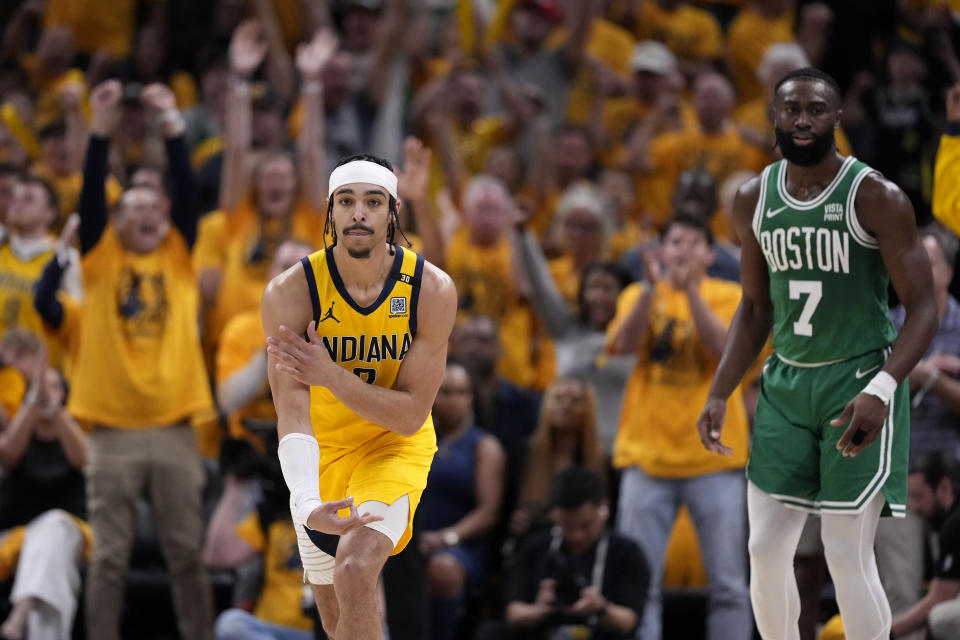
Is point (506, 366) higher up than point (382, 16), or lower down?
lower down

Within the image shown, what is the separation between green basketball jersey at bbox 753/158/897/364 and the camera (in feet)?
14.9

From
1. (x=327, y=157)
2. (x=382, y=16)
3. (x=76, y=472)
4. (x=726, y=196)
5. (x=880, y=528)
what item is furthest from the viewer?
(x=382, y=16)

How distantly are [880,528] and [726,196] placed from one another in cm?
267

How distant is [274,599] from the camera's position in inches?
265

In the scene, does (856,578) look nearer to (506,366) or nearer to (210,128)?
(506,366)

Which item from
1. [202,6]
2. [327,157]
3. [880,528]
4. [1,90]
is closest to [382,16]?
[327,157]

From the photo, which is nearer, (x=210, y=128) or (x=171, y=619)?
(x=171, y=619)

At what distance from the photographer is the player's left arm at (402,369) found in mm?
4484

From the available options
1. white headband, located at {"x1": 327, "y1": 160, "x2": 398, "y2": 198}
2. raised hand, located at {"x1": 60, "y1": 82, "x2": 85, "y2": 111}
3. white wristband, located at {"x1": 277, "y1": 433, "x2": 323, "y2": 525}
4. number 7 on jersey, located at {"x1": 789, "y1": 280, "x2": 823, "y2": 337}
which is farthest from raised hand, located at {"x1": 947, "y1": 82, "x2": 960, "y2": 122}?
raised hand, located at {"x1": 60, "y1": 82, "x2": 85, "y2": 111}

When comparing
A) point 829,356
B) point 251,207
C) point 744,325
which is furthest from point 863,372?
point 251,207

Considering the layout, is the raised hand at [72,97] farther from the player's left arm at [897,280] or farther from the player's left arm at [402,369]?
the player's left arm at [897,280]

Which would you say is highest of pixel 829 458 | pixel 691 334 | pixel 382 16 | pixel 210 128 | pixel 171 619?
pixel 382 16

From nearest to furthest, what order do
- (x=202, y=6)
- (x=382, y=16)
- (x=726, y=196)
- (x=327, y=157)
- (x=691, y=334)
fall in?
(x=691, y=334) → (x=726, y=196) → (x=327, y=157) → (x=382, y=16) → (x=202, y=6)

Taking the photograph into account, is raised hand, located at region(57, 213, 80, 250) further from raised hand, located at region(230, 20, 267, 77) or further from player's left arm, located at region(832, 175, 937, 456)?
player's left arm, located at region(832, 175, 937, 456)
